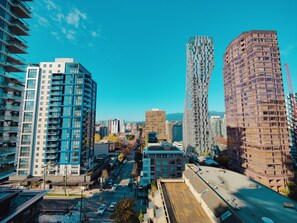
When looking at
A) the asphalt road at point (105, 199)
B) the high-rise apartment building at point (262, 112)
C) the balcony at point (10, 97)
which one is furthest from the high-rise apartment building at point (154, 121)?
the balcony at point (10, 97)

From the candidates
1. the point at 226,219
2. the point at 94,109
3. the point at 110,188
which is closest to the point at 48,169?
the point at 110,188

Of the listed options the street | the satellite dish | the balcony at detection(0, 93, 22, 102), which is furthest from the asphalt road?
the satellite dish

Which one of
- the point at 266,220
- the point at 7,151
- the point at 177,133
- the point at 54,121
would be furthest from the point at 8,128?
the point at 177,133

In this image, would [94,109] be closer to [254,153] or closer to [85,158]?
[85,158]

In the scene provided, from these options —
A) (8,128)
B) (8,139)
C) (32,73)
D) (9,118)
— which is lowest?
(8,139)

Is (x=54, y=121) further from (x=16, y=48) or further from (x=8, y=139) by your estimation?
(x=16, y=48)

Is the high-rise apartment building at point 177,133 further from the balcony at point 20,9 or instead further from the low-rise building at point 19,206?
the balcony at point 20,9

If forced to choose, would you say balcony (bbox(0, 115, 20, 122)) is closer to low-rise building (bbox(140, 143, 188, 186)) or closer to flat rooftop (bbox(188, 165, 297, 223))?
low-rise building (bbox(140, 143, 188, 186))
